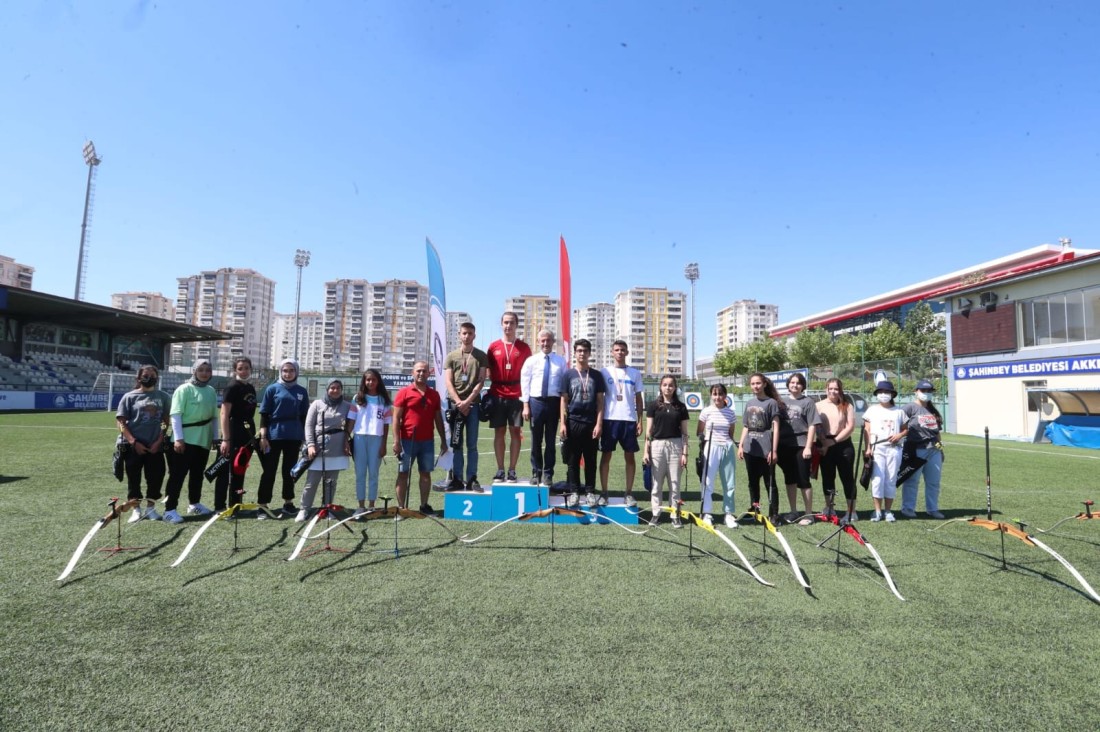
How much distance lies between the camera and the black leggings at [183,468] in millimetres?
6062

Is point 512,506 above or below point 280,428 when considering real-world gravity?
below

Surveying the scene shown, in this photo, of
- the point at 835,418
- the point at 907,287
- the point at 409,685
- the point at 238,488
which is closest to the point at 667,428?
the point at 835,418

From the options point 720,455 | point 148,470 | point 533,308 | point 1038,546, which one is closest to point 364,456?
point 148,470

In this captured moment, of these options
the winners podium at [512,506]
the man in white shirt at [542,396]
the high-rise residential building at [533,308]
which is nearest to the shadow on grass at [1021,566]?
the winners podium at [512,506]

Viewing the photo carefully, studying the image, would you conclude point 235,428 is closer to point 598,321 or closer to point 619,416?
point 619,416

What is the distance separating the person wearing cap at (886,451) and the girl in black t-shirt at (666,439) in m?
2.37

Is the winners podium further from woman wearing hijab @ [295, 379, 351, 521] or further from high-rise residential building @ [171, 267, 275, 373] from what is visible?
high-rise residential building @ [171, 267, 275, 373]

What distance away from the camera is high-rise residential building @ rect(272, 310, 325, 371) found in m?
151

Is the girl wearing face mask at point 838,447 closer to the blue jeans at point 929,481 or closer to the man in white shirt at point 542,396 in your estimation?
the blue jeans at point 929,481

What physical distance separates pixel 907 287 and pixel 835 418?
9101 cm

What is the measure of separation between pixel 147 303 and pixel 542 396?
176 meters

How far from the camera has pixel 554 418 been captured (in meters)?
6.11

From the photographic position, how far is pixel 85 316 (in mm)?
39844

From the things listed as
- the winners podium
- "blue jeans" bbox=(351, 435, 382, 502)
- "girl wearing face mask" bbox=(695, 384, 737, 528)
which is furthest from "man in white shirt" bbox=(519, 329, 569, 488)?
"blue jeans" bbox=(351, 435, 382, 502)
